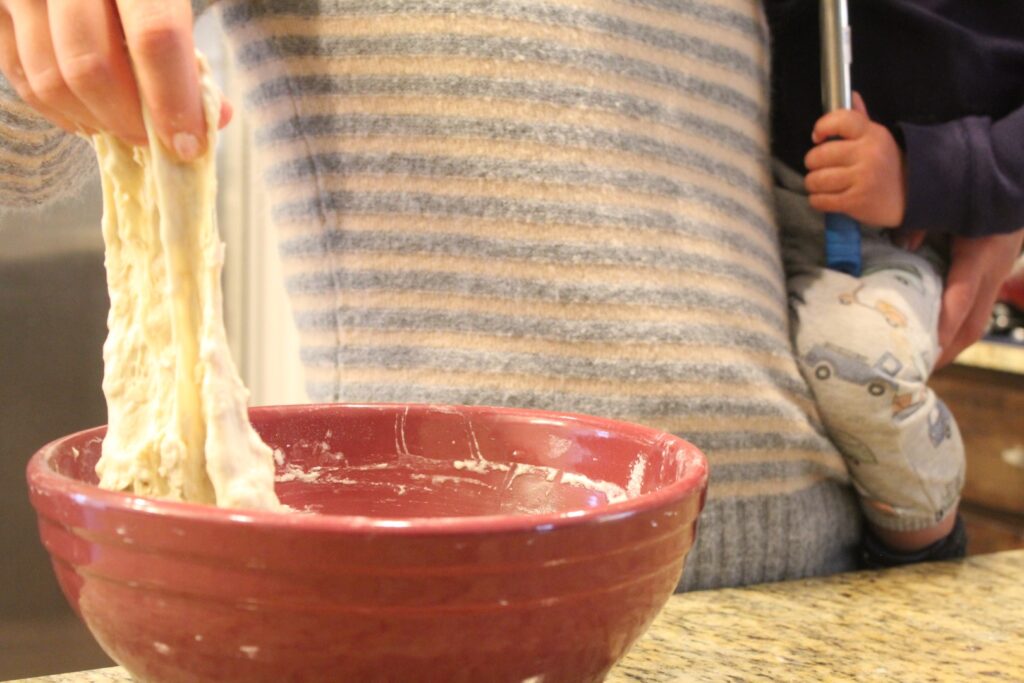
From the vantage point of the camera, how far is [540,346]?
72 cm

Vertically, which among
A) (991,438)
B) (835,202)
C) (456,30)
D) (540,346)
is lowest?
(991,438)

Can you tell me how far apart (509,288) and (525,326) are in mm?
27

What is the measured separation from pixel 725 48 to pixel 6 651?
3.34 ft

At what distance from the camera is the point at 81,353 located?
1337 mm

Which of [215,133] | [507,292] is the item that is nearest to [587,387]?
[507,292]

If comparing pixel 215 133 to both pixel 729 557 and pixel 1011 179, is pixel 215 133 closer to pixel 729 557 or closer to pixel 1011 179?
pixel 729 557

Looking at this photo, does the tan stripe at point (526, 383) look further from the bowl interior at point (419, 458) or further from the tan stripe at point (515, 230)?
the bowl interior at point (419, 458)

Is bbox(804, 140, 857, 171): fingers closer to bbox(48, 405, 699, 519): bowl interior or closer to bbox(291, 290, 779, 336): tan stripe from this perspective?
bbox(291, 290, 779, 336): tan stripe

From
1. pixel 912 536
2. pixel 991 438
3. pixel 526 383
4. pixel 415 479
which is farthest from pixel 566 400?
pixel 991 438

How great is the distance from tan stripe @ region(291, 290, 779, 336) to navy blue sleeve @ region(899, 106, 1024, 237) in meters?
0.23

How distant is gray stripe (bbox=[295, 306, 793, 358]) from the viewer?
0.72m

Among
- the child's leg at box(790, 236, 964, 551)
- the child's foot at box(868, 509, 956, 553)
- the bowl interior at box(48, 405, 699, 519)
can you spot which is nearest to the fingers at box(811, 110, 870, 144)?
the child's leg at box(790, 236, 964, 551)

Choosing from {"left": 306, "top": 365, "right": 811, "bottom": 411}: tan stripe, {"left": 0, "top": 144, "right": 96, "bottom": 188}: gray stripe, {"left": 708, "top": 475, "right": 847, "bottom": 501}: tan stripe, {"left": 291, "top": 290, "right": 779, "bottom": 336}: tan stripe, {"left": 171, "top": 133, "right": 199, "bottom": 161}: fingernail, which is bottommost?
{"left": 708, "top": 475, "right": 847, "bottom": 501}: tan stripe

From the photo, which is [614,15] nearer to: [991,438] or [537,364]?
[537,364]
